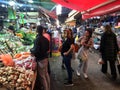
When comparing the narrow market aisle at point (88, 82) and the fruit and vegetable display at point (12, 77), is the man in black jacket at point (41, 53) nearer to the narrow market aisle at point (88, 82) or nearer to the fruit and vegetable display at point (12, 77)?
the fruit and vegetable display at point (12, 77)

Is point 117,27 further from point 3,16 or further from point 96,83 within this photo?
point 3,16

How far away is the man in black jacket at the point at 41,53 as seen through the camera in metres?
5.09

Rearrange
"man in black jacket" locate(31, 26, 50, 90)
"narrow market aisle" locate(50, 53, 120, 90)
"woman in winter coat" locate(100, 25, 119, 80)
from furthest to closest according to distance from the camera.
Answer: "woman in winter coat" locate(100, 25, 119, 80)
"narrow market aisle" locate(50, 53, 120, 90)
"man in black jacket" locate(31, 26, 50, 90)

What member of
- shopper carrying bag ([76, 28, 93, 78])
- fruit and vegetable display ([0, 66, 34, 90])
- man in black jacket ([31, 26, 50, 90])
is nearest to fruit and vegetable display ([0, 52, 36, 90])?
fruit and vegetable display ([0, 66, 34, 90])

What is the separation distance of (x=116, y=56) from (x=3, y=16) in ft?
31.6

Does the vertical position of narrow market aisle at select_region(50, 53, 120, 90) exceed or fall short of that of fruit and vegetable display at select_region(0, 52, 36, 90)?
it falls short

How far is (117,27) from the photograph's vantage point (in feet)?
34.0

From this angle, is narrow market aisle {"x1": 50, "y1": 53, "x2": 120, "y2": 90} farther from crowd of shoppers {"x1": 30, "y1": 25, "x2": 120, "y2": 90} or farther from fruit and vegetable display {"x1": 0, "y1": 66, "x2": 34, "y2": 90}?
fruit and vegetable display {"x1": 0, "y1": 66, "x2": 34, "y2": 90}

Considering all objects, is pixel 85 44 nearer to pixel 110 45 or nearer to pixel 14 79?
pixel 110 45

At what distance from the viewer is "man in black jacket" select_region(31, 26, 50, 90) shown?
509 cm

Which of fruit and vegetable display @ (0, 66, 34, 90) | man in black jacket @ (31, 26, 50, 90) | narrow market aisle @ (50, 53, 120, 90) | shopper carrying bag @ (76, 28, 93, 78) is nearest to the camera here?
fruit and vegetable display @ (0, 66, 34, 90)

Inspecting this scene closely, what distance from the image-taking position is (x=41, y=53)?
5.16 m

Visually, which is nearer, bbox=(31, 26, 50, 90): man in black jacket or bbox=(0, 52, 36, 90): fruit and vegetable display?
bbox=(0, 52, 36, 90): fruit and vegetable display

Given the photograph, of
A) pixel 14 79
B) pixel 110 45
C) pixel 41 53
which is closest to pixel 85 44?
pixel 110 45
